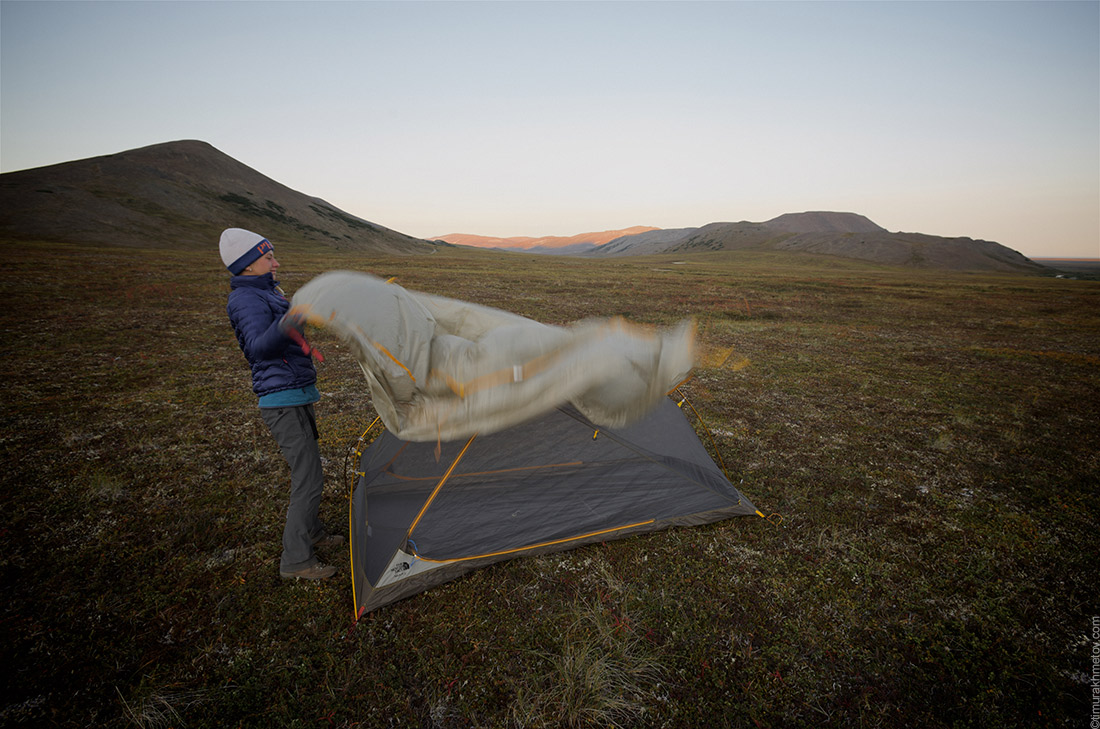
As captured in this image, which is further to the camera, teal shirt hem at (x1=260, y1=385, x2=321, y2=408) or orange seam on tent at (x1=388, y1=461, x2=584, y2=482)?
orange seam on tent at (x1=388, y1=461, x2=584, y2=482)

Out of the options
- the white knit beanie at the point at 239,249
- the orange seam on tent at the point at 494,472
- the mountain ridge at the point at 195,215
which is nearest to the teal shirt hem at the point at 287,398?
the white knit beanie at the point at 239,249

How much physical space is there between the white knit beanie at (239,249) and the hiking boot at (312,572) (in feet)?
9.46

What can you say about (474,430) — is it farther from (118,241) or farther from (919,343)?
(118,241)

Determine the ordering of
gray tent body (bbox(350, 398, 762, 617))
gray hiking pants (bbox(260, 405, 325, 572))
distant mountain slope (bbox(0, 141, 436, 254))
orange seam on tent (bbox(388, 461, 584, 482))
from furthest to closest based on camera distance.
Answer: distant mountain slope (bbox(0, 141, 436, 254)), orange seam on tent (bbox(388, 461, 584, 482)), gray tent body (bbox(350, 398, 762, 617)), gray hiking pants (bbox(260, 405, 325, 572))

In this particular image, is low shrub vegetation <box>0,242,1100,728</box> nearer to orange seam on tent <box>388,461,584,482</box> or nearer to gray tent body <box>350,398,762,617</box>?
gray tent body <box>350,398,762,617</box>

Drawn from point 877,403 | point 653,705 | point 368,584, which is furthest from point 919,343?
point 368,584

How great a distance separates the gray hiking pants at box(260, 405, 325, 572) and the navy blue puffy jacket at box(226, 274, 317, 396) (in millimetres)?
269

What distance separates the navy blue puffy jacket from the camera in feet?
11.5

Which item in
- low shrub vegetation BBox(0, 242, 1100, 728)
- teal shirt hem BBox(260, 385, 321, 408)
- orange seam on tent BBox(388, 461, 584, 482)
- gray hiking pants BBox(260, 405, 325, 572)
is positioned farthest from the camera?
orange seam on tent BBox(388, 461, 584, 482)

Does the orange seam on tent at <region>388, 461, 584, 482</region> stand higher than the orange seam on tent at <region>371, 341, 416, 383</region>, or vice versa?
the orange seam on tent at <region>371, 341, 416, 383</region>

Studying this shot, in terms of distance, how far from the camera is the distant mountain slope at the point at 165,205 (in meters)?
62.1

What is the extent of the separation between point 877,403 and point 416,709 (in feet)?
37.2

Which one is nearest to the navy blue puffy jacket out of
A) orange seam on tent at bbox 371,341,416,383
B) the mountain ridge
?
orange seam on tent at bbox 371,341,416,383

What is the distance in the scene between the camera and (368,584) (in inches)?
162
